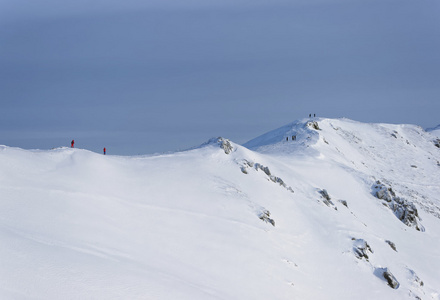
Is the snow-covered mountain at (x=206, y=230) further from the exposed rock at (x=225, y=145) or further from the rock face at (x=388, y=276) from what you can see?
the exposed rock at (x=225, y=145)

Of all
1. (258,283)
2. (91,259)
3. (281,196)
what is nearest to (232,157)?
(281,196)

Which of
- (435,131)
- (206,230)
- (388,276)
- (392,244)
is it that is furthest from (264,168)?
(435,131)

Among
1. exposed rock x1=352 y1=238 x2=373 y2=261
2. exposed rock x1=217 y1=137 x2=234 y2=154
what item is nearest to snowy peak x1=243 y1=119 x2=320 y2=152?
exposed rock x1=217 y1=137 x2=234 y2=154

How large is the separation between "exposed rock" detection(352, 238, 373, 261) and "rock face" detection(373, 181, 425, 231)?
1410cm

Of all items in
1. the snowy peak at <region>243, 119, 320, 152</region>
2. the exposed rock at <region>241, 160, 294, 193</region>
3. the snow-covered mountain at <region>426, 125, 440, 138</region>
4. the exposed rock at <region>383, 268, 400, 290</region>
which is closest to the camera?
the exposed rock at <region>383, 268, 400, 290</region>

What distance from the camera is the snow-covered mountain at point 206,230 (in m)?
19.6

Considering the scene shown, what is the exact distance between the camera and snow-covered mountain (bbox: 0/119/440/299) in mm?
19625

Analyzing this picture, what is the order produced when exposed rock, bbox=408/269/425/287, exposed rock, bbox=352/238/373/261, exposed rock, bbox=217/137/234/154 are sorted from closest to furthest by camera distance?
exposed rock, bbox=408/269/425/287, exposed rock, bbox=352/238/373/261, exposed rock, bbox=217/137/234/154

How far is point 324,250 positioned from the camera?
3538 centimetres

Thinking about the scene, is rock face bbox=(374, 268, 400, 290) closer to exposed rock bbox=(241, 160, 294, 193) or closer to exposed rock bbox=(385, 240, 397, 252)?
exposed rock bbox=(385, 240, 397, 252)

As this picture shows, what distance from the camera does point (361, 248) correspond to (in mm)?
37062

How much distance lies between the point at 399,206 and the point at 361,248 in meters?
16.4

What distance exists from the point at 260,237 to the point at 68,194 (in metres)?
12.5

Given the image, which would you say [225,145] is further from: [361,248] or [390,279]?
[390,279]
